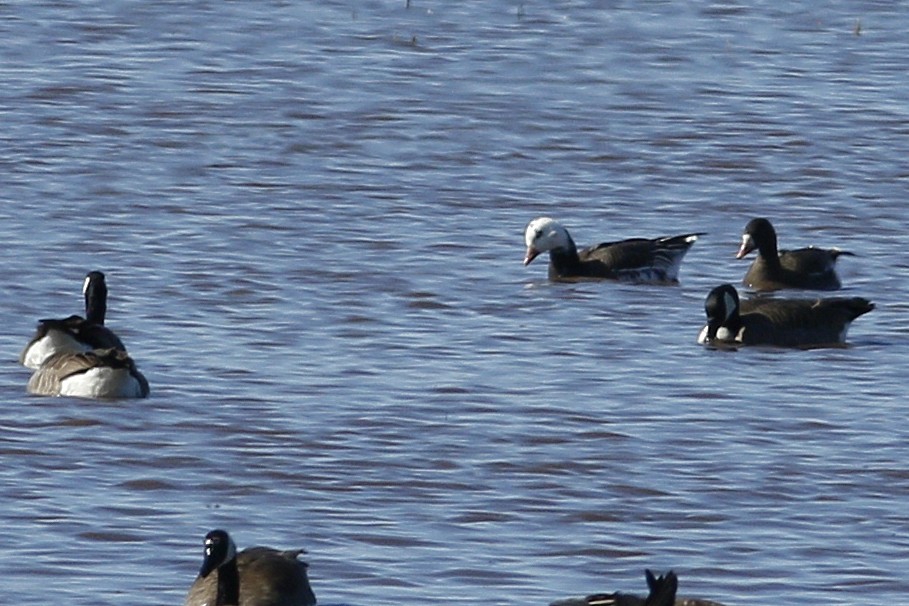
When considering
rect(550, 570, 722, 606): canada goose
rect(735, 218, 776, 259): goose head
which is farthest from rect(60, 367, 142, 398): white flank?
rect(735, 218, 776, 259): goose head

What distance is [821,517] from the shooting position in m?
11.1

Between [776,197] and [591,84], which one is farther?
[591,84]

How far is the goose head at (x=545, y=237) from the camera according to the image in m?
17.2

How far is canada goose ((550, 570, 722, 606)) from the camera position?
26.0ft

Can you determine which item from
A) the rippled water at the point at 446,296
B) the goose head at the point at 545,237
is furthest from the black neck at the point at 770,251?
the goose head at the point at 545,237

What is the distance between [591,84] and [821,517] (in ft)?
46.5

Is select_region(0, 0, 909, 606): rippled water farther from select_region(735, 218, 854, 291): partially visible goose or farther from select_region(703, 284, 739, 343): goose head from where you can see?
select_region(735, 218, 854, 291): partially visible goose

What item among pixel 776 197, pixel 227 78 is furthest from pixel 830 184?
pixel 227 78

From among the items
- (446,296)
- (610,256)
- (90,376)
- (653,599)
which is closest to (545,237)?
(610,256)

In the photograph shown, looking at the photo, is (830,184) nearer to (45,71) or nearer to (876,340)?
(876,340)

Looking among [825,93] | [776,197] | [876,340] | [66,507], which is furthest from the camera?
[825,93]

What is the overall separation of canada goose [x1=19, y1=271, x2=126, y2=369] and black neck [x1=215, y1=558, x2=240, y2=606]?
4368mm

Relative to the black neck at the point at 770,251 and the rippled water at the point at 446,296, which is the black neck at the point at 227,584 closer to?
the rippled water at the point at 446,296

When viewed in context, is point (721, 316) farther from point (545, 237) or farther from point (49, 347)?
point (49, 347)
